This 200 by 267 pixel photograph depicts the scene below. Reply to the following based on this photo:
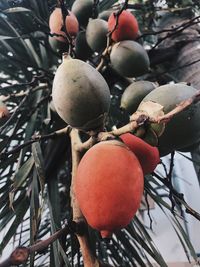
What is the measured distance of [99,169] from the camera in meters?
0.31

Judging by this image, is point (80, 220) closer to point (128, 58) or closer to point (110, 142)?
point (110, 142)

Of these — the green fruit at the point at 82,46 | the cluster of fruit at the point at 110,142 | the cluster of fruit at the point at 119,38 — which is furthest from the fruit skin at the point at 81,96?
the green fruit at the point at 82,46

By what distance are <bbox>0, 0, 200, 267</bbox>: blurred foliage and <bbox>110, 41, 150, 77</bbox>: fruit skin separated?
10cm

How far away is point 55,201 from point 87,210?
0.40 meters

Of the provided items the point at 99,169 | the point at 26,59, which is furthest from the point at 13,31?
the point at 99,169

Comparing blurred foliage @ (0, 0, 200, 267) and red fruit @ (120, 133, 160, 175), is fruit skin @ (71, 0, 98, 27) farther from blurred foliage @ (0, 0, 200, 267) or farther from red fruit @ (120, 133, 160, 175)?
red fruit @ (120, 133, 160, 175)

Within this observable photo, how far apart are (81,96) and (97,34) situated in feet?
1.46

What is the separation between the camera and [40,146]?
0.70 meters

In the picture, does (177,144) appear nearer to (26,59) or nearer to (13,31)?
(13,31)

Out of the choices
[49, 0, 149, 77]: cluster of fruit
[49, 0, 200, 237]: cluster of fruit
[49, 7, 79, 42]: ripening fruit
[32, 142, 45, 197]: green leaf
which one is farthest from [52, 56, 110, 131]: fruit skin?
[49, 7, 79, 42]: ripening fruit

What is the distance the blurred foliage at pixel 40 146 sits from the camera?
56 cm

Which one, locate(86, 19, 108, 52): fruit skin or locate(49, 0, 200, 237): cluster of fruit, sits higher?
locate(49, 0, 200, 237): cluster of fruit

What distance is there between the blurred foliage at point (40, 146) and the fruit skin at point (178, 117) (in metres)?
0.19

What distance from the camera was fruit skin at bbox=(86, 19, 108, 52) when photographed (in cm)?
76
